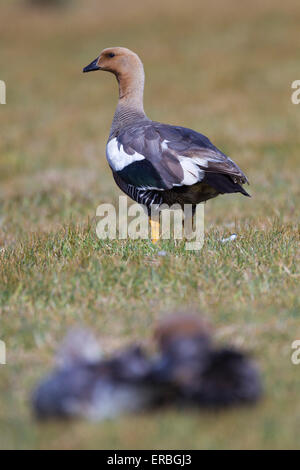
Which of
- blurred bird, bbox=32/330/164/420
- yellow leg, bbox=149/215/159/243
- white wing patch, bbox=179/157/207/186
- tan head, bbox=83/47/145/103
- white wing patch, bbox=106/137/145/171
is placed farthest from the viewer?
tan head, bbox=83/47/145/103

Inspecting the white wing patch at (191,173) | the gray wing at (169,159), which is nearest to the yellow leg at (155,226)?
the gray wing at (169,159)

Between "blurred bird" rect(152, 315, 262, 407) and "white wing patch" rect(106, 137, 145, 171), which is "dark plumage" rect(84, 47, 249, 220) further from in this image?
"blurred bird" rect(152, 315, 262, 407)

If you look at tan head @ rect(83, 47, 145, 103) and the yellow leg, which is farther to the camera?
tan head @ rect(83, 47, 145, 103)

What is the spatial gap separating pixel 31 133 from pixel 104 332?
43.4 ft

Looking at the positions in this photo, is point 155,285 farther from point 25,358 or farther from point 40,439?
point 40,439

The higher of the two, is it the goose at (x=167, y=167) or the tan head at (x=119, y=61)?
the tan head at (x=119, y=61)

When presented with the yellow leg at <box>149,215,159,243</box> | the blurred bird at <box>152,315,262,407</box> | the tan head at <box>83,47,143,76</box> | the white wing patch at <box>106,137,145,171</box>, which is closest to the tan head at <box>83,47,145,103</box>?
the tan head at <box>83,47,143,76</box>

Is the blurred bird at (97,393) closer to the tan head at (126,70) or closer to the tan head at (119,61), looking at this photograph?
the tan head at (126,70)

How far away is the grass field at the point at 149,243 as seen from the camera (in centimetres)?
338

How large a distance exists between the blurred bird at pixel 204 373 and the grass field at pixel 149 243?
80mm

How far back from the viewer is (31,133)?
1705 cm

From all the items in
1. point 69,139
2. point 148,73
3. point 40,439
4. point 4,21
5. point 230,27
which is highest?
point 4,21

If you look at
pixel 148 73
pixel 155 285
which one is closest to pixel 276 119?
pixel 148 73

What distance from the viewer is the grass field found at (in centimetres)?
338
